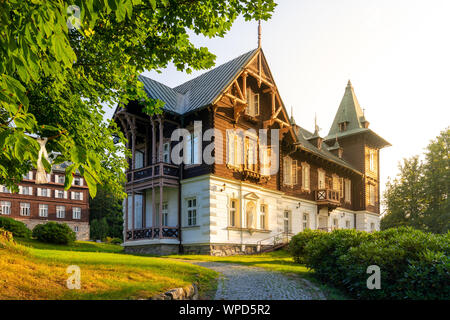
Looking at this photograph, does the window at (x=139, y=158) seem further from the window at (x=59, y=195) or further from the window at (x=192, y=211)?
the window at (x=59, y=195)

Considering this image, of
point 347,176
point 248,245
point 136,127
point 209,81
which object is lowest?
point 248,245

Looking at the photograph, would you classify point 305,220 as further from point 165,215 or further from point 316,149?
point 165,215

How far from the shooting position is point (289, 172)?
30.4m

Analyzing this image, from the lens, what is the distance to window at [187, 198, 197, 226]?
2316 cm

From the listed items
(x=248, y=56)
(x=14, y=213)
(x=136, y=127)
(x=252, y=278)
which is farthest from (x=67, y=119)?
(x=14, y=213)

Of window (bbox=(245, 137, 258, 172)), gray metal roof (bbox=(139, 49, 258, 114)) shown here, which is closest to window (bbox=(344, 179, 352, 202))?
window (bbox=(245, 137, 258, 172))

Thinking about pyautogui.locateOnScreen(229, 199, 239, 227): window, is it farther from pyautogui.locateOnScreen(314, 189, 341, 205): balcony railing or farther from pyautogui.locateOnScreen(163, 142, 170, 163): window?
pyautogui.locateOnScreen(314, 189, 341, 205): balcony railing

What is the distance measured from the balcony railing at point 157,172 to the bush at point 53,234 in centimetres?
817

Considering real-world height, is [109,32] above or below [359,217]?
above

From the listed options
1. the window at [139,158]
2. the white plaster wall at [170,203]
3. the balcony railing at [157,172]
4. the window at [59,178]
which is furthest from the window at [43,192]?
the balcony railing at [157,172]

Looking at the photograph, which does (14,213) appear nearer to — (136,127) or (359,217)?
(136,127)

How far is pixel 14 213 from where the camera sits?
193ft

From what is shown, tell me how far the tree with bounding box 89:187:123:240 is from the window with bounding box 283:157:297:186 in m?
36.3

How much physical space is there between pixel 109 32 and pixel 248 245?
1660cm
